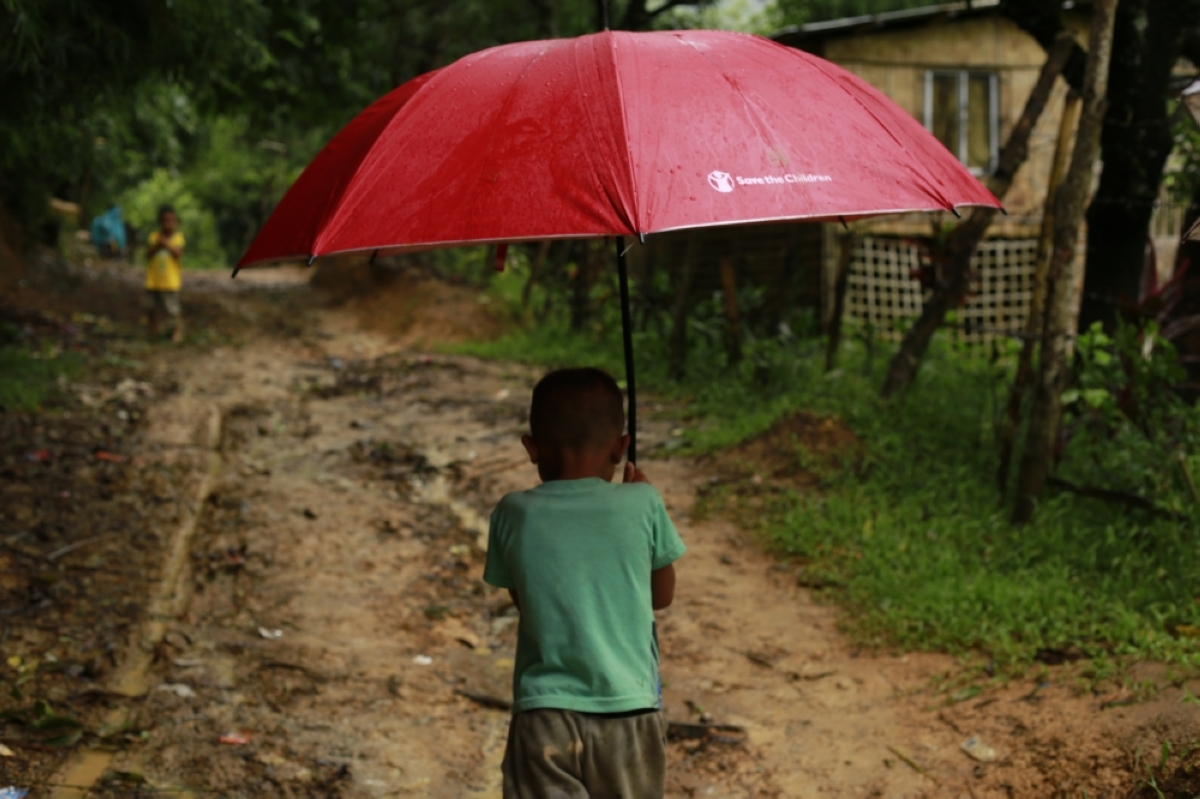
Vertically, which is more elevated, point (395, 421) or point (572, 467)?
point (572, 467)

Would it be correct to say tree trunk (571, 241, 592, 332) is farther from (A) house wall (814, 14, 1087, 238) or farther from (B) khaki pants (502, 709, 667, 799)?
(B) khaki pants (502, 709, 667, 799)

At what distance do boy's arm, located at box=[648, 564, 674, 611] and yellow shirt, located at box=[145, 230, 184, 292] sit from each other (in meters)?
10.6

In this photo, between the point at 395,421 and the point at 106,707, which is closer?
the point at 106,707

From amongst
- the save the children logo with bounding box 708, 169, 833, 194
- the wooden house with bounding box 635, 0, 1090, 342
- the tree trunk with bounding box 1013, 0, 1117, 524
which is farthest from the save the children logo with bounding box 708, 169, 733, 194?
the wooden house with bounding box 635, 0, 1090, 342

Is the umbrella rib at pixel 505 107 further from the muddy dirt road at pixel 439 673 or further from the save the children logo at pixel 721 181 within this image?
the muddy dirt road at pixel 439 673

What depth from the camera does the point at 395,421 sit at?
8.46 metres

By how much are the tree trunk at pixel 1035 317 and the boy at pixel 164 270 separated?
898cm

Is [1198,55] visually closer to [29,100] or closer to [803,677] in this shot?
[803,677]

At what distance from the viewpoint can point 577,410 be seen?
2.21 meters

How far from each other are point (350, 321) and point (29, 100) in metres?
9.86

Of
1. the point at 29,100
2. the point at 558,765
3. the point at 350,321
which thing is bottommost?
the point at 350,321

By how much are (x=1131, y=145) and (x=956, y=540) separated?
2.61m

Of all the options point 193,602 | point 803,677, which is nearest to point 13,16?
point 193,602

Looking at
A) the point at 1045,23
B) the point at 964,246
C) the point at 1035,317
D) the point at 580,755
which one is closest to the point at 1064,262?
the point at 1035,317
